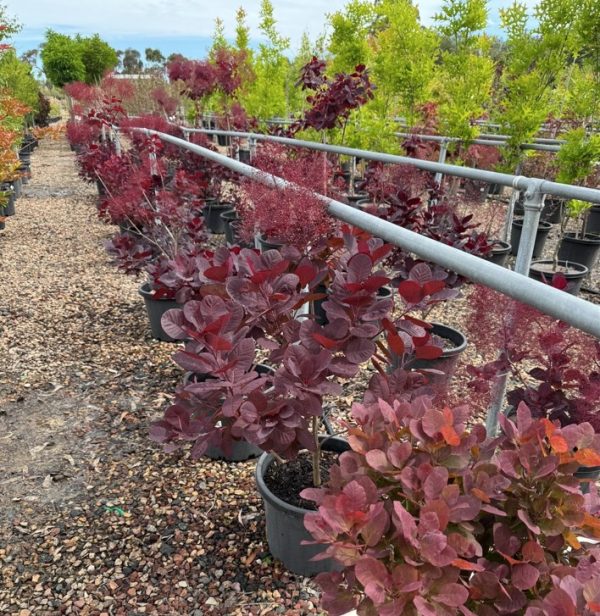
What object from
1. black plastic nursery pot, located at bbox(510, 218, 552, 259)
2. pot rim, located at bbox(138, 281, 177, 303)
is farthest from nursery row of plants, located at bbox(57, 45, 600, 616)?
black plastic nursery pot, located at bbox(510, 218, 552, 259)

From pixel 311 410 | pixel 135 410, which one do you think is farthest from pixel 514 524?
pixel 135 410

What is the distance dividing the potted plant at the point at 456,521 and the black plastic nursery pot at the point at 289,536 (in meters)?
0.71

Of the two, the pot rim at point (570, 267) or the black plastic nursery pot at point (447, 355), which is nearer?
the black plastic nursery pot at point (447, 355)

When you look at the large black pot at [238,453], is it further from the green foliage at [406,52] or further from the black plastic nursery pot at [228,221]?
the green foliage at [406,52]

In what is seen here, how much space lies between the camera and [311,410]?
1.40m

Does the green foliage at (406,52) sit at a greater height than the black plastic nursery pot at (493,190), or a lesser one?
greater

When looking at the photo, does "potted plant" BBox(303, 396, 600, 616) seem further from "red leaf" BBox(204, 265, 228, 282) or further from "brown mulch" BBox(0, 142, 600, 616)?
"red leaf" BBox(204, 265, 228, 282)

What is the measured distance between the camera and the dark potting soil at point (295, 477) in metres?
1.84

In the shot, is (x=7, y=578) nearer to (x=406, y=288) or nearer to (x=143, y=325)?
(x=406, y=288)

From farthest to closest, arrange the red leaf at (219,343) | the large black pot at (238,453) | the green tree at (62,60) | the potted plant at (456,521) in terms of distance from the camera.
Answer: the green tree at (62,60)
the large black pot at (238,453)
the red leaf at (219,343)
the potted plant at (456,521)

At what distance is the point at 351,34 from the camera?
21.4ft

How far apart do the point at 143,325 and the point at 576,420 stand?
2994mm

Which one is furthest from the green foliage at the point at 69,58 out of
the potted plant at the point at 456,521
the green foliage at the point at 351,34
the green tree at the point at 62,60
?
the potted plant at the point at 456,521

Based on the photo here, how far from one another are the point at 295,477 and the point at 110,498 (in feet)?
2.70
